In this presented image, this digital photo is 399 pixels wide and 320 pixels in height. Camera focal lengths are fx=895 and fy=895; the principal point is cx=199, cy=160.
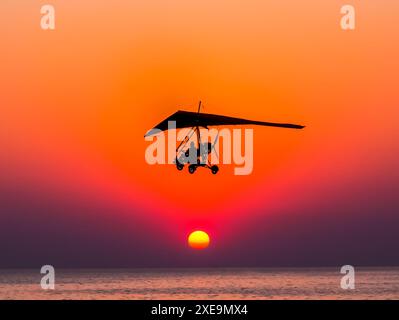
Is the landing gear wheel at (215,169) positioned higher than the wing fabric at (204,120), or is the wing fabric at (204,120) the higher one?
the wing fabric at (204,120)

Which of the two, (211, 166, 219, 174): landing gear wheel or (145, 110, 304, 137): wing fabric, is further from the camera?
(211, 166, 219, 174): landing gear wheel

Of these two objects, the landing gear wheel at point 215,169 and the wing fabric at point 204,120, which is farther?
the landing gear wheel at point 215,169

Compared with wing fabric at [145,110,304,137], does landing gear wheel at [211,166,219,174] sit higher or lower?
lower

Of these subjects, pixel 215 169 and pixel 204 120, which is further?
pixel 215 169

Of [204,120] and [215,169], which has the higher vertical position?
[204,120]
